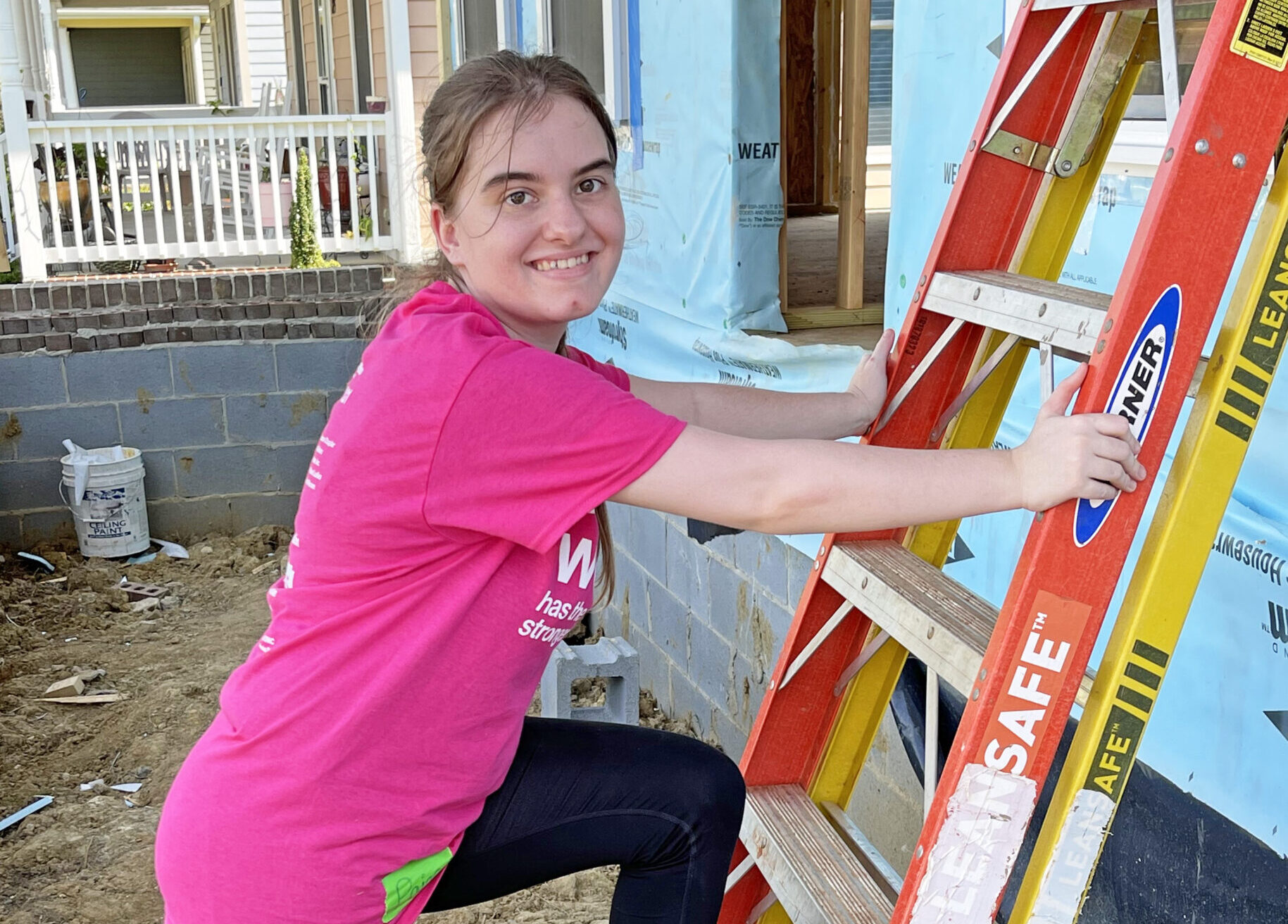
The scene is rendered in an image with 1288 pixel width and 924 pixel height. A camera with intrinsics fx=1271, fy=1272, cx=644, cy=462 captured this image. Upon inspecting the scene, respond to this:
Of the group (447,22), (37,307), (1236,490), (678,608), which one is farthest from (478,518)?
(447,22)

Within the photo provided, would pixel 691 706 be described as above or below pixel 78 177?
below

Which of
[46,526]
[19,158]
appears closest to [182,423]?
[46,526]

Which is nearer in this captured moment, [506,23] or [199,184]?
[506,23]

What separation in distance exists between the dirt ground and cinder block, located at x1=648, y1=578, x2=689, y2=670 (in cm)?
31

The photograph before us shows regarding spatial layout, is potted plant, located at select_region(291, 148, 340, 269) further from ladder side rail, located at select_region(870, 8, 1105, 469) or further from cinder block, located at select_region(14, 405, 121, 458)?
ladder side rail, located at select_region(870, 8, 1105, 469)

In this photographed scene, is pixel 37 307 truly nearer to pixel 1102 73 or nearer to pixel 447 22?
pixel 447 22

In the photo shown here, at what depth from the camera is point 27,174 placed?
868 cm

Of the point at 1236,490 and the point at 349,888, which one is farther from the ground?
the point at 1236,490

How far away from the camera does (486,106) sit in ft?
5.65

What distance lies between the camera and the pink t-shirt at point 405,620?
4.97 ft

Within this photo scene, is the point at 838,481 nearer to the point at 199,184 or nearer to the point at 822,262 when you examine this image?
the point at 822,262

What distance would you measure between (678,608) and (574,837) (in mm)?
3199

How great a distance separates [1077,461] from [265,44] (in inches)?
906

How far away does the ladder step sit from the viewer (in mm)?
1575
